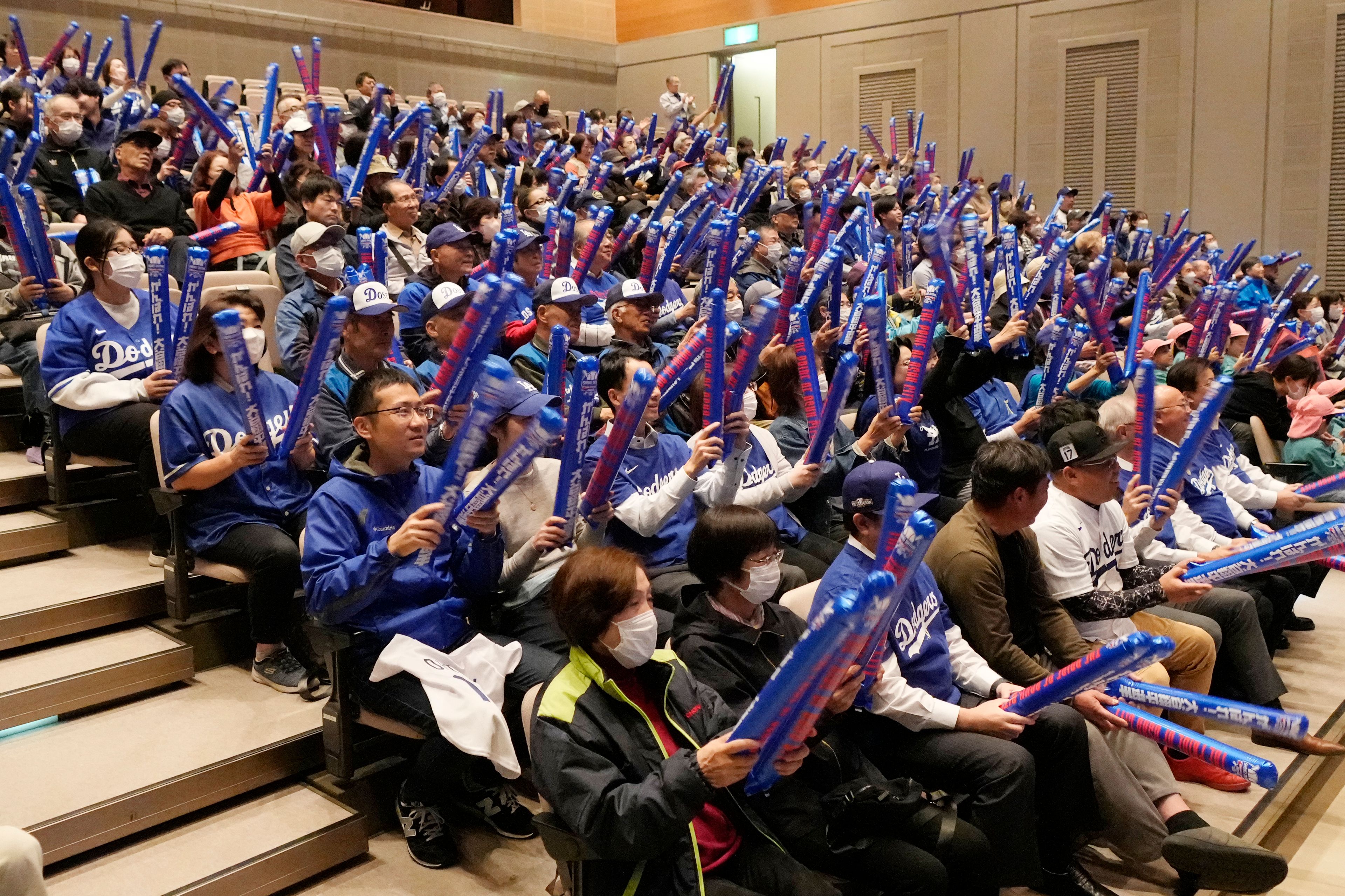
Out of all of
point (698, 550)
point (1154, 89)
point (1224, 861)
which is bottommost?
point (1224, 861)

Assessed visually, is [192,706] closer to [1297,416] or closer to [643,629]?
[643,629]

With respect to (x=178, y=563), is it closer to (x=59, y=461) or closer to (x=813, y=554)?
(x=59, y=461)

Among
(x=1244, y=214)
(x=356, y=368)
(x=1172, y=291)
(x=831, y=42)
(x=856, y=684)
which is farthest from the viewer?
(x=831, y=42)

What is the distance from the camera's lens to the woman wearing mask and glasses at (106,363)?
153 inches

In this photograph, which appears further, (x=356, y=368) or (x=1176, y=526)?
(x=1176, y=526)

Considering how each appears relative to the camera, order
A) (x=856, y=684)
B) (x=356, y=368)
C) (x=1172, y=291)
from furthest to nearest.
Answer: (x=1172, y=291) → (x=356, y=368) → (x=856, y=684)

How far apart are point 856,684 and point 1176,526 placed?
9.26 feet

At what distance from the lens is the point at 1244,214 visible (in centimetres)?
1359

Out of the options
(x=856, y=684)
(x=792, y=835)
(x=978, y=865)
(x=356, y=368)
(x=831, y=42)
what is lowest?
(x=978, y=865)

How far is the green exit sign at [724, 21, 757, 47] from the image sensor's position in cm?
1819

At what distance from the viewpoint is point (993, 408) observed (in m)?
5.54

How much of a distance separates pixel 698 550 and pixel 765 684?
364 mm

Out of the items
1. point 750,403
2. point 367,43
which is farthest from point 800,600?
point 367,43

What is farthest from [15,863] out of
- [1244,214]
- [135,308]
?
[1244,214]
